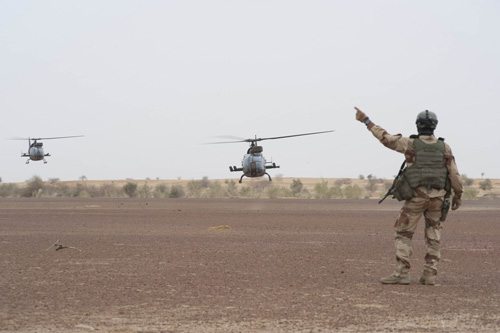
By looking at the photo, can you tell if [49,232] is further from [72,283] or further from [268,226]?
[72,283]

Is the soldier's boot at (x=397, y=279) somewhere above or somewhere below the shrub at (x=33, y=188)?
below

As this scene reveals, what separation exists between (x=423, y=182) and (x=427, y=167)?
20 cm

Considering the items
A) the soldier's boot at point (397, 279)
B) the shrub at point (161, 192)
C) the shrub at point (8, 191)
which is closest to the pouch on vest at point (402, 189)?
the soldier's boot at point (397, 279)

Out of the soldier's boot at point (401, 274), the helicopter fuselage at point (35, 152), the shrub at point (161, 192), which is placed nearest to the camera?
the soldier's boot at point (401, 274)

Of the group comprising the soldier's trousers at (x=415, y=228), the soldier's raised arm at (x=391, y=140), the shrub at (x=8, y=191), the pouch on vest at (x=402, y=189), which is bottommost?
the soldier's trousers at (x=415, y=228)

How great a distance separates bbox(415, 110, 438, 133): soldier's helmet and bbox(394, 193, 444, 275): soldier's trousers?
882 millimetres

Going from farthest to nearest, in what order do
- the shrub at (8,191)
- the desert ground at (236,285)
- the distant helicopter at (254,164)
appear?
the shrub at (8,191), the distant helicopter at (254,164), the desert ground at (236,285)

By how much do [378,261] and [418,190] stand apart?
3.77 metres

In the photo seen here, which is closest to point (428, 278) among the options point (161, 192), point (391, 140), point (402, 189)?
point (402, 189)

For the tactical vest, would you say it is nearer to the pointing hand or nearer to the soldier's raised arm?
the soldier's raised arm

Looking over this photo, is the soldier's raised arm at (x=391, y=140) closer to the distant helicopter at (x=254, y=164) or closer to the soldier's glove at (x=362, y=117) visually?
the soldier's glove at (x=362, y=117)

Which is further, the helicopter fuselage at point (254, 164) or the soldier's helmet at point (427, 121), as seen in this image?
the helicopter fuselage at point (254, 164)

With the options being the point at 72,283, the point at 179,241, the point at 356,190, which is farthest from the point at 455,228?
the point at 356,190

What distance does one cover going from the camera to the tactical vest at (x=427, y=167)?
10484 millimetres
